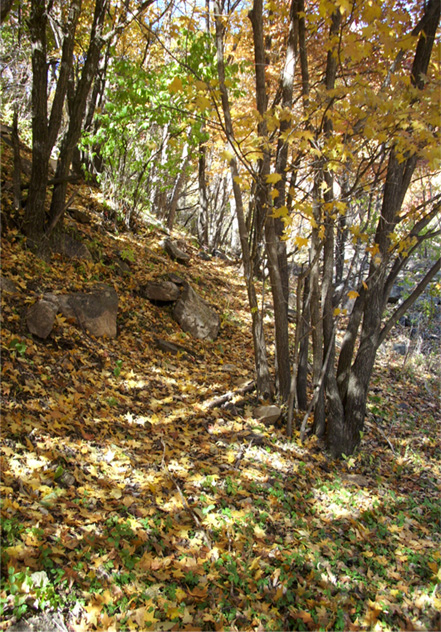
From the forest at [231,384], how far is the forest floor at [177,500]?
0.02 m

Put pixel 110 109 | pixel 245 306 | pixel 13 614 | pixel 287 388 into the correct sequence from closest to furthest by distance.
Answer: pixel 13 614 → pixel 287 388 → pixel 110 109 → pixel 245 306

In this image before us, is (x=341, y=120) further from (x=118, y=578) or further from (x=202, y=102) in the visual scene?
(x=118, y=578)

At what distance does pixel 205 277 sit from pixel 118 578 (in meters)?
7.70

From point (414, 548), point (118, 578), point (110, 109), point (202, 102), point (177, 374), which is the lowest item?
point (414, 548)

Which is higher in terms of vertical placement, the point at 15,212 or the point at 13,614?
the point at 15,212

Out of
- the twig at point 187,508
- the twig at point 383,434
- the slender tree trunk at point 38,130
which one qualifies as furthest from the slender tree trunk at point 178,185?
the twig at point 187,508

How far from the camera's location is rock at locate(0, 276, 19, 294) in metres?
4.66

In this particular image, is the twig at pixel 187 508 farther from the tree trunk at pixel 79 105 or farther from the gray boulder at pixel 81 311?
the tree trunk at pixel 79 105

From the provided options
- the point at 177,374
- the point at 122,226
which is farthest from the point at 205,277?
the point at 177,374

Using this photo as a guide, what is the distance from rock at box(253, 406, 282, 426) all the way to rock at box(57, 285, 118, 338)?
2079 mm

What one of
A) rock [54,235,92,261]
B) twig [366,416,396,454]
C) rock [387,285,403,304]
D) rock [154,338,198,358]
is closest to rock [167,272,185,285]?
rock [54,235,92,261]

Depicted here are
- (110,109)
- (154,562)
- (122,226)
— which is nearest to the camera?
(154,562)

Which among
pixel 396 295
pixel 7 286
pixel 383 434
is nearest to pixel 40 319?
pixel 7 286

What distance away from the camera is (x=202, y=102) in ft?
11.5
